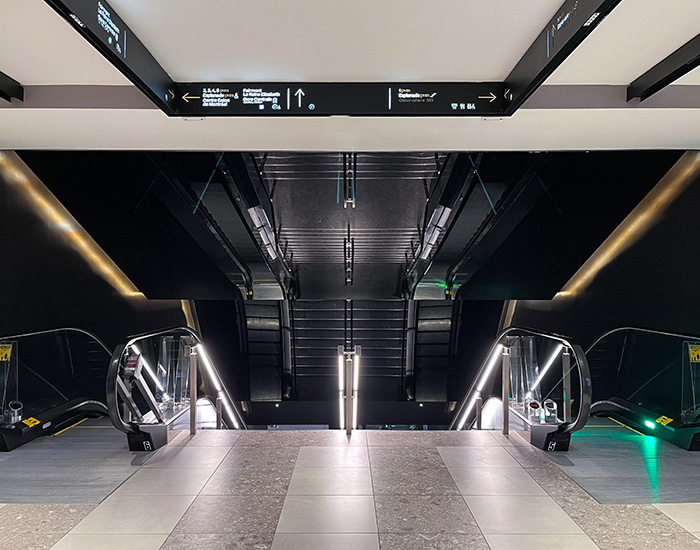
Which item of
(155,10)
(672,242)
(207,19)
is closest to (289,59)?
(207,19)

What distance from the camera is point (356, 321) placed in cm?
1222

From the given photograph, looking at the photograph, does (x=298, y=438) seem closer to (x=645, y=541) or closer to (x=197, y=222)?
(x=645, y=541)

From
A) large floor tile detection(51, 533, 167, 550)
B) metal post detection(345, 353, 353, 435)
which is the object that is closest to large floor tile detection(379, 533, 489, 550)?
large floor tile detection(51, 533, 167, 550)

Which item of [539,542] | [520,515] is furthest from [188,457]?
[539,542]

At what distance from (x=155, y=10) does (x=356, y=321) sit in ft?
32.1

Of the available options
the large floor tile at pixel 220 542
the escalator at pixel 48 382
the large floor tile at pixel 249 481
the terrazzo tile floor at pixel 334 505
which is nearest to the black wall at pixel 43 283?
the escalator at pixel 48 382

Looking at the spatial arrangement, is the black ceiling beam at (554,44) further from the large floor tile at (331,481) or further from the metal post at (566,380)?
the large floor tile at (331,481)

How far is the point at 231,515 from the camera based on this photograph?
3338 millimetres

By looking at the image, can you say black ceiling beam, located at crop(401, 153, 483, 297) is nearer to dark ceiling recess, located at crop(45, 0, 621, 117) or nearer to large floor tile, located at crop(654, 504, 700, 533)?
dark ceiling recess, located at crop(45, 0, 621, 117)

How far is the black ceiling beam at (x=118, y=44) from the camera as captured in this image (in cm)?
248

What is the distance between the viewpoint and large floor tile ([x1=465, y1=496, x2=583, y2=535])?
316 cm

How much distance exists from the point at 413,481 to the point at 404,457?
555mm

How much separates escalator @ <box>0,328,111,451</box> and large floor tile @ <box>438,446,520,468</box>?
3.81 m

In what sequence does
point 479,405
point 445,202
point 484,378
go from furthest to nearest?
point 445,202 → point 479,405 → point 484,378
